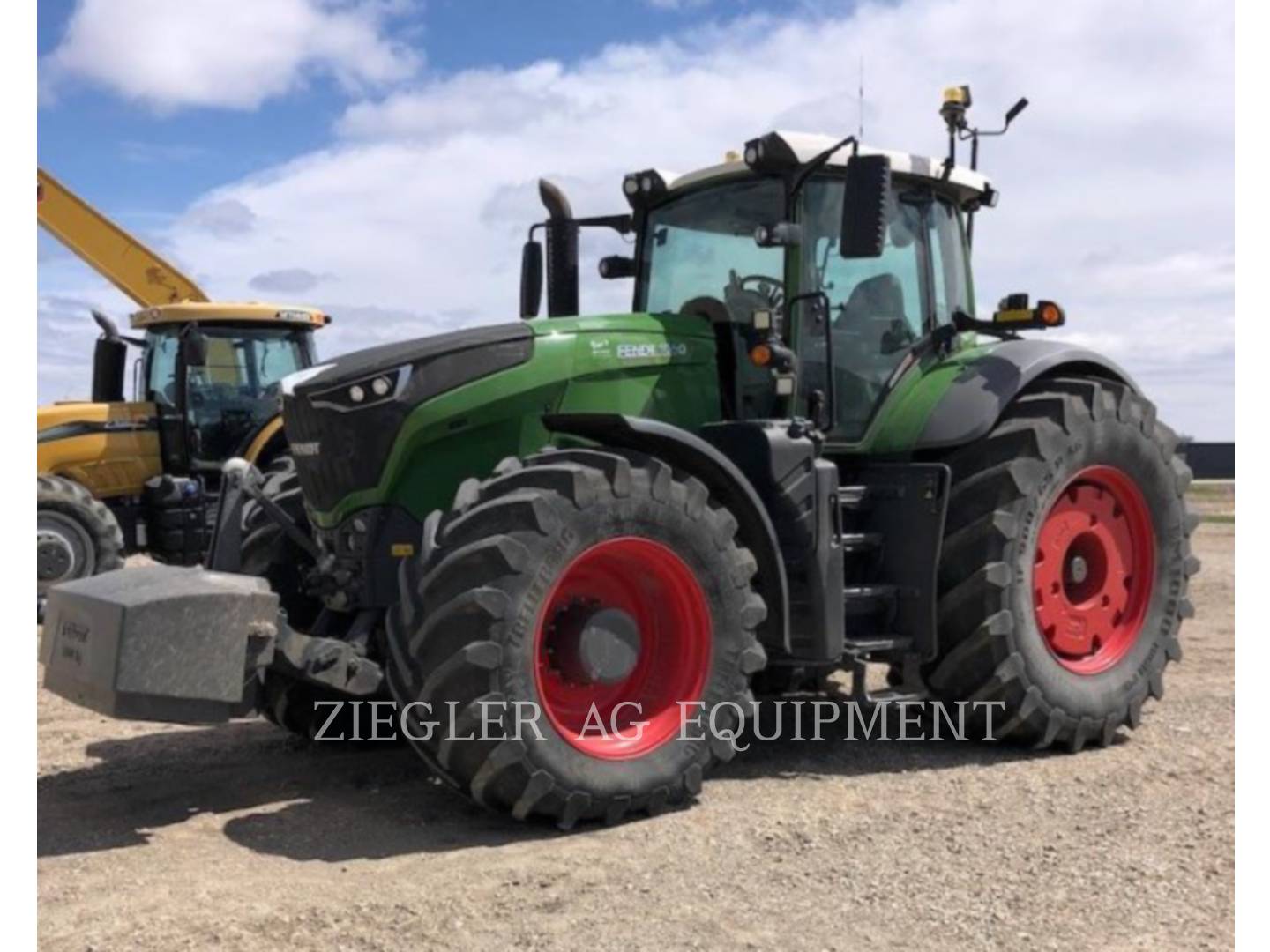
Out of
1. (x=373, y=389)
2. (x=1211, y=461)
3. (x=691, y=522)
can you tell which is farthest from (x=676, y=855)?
(x=1211, y=461)

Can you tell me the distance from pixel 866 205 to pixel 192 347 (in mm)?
7334

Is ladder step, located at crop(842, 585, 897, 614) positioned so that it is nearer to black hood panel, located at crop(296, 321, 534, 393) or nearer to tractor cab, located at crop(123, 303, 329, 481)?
black hood panel, located at crop(296, 321, 534, 393)

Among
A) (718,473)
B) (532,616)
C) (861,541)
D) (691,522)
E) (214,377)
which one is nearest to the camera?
(532,616)

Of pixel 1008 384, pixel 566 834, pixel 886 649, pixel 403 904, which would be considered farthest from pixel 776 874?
pixel 1008 384

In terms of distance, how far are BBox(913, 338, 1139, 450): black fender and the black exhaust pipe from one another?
1892mm

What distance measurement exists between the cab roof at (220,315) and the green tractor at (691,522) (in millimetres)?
5526

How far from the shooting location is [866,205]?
5504 mm

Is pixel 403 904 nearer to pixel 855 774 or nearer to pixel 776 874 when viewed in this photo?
pixel 776 874

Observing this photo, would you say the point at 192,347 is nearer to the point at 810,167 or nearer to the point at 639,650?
the point at 810,167

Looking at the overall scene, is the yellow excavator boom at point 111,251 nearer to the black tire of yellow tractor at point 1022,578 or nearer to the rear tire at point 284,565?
the rear tire at point 284,565

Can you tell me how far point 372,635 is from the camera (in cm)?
538

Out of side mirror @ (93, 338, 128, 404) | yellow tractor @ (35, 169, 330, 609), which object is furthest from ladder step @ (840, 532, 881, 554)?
side mirror @ (93, 338, 128, 404)

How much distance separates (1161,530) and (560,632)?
341cm

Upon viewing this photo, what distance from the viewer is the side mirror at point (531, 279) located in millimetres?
6785
